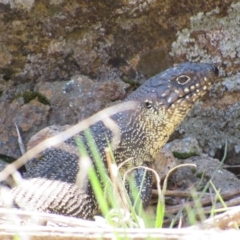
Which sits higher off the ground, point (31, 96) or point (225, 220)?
point (31, 96)

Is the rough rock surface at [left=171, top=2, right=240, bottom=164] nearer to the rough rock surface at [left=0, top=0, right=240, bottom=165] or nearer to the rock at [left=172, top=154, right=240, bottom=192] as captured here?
Result: the rough rock surface at [left=0, top=0, right=240, bottom=165]

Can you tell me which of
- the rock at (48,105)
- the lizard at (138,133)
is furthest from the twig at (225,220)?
the rock at (48,105)

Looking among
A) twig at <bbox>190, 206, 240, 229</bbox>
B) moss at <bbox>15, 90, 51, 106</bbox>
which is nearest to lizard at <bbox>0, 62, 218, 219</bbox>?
moss at <bbox>15, 90, 51, 106</bbox>

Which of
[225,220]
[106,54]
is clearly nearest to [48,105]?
[106,54]

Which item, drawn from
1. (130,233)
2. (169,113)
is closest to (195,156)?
(169,113)

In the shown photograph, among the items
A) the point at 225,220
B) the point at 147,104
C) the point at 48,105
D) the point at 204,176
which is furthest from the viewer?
the point at 48,105

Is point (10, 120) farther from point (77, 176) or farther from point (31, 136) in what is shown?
point (77, 176)

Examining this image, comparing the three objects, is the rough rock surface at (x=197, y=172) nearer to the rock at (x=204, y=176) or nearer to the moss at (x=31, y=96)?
the rock at (x=204, y=176)

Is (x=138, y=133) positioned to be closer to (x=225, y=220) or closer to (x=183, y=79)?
(x=183, y=79)
